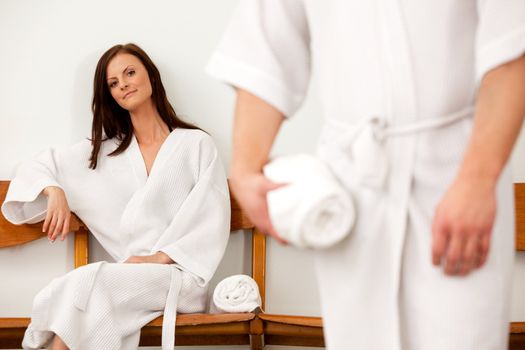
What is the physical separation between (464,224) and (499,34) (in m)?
0.20

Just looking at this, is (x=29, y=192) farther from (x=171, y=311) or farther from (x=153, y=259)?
(x=171, y=311)

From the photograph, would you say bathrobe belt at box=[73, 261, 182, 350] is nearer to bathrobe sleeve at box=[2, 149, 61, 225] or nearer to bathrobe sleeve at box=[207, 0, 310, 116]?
bathrobe sleeve at box=[2, 149, 61, 225]

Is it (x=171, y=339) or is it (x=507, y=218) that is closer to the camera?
(x=507, y=218)

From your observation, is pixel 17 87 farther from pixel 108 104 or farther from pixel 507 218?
pixel 507 218

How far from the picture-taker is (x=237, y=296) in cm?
268

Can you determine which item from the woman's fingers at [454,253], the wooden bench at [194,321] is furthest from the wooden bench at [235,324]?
the woman's fingers at [454,253]

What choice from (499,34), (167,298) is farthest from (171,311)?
(499,34)

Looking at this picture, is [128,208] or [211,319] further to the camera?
[128,208]

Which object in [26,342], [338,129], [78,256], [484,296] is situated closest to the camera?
[484,296]

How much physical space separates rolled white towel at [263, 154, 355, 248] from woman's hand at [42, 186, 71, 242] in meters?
2.05

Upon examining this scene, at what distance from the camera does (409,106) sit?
87 cm

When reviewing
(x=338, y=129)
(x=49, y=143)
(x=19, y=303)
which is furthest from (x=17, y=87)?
(x=338, y=129)

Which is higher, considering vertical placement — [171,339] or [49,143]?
[49,143]

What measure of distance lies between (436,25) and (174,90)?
7.77 ft
